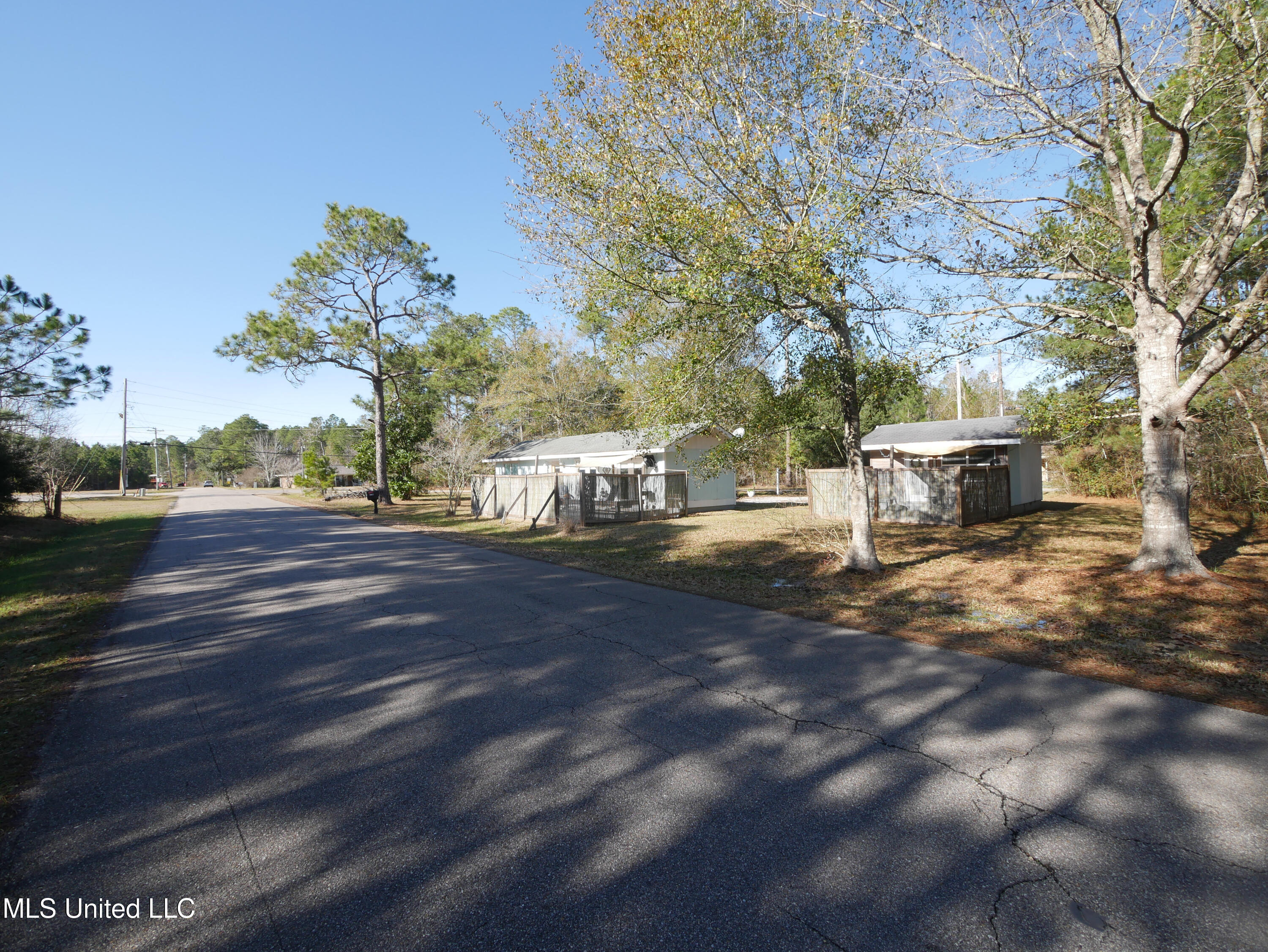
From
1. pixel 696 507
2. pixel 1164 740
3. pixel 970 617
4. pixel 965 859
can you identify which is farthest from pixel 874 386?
pixel 696 507

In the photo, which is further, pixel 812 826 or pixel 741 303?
pixel 741 303

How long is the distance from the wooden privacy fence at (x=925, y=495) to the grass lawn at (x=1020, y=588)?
105 centimetres

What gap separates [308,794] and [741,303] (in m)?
7.03

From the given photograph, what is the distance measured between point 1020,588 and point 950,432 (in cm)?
1494

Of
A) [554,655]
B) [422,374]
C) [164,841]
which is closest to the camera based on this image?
[164,841]

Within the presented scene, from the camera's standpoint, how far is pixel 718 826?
2.82 metres

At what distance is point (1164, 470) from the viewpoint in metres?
8.02

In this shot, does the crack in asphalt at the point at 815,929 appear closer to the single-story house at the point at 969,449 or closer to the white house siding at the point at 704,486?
the single-story house at the point at 969,449

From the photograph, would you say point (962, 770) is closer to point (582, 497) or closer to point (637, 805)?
point (637, 805)

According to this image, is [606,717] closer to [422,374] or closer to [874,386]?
[874,386]

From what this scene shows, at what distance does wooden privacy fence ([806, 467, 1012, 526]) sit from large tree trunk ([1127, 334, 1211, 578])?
7785mm

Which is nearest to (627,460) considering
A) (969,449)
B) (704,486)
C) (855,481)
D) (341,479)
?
(704,486)

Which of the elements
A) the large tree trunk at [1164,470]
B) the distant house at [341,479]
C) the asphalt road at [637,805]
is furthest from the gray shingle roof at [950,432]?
the distant house at [341,479]

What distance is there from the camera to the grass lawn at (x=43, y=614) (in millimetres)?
3967
